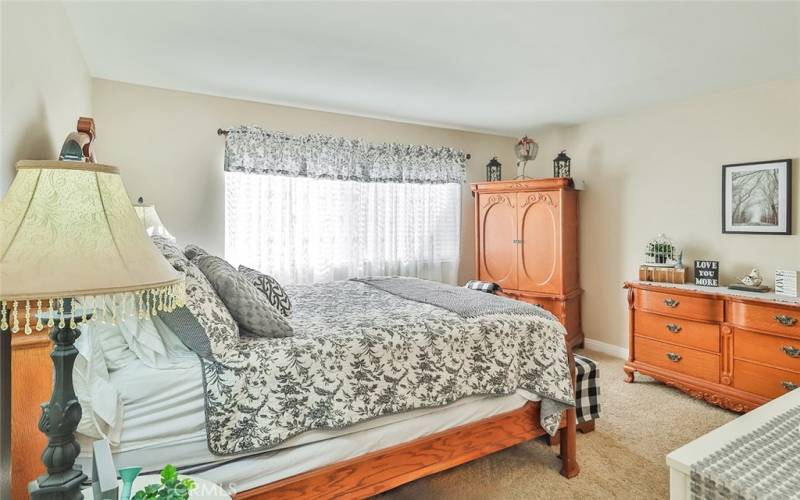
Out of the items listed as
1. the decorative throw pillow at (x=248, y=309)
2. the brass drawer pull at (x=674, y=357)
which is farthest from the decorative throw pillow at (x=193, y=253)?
the brass drawer pull at (x=674, y=357)

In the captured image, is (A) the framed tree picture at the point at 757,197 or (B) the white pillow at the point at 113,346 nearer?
(B) the white pillow at the point at 113,346

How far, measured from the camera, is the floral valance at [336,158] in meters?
3.55

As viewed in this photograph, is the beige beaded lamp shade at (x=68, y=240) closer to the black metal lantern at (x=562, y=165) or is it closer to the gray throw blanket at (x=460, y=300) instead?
the gray throw blanket at (x=460, y=300)

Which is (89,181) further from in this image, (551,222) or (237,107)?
(551,222)

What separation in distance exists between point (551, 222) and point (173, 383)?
3.66 meters

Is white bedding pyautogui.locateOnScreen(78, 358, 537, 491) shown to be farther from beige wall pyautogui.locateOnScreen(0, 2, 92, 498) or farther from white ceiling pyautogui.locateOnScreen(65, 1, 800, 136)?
white ceiling pyautogui.locateOnScreen(65, 1, 800, 136)

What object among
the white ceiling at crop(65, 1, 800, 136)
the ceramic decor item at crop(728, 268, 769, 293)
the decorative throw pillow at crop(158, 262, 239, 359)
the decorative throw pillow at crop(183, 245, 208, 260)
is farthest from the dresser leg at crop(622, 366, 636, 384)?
the decorative throw pillow at crop(183, 245, 208, 260)

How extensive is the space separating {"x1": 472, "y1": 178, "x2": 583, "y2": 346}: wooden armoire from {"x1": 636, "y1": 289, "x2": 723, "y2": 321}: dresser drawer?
0.80m

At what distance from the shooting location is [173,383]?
4.64 ft

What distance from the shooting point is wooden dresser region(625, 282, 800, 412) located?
8.75ft

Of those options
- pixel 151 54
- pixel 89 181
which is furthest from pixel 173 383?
pixel 151 54

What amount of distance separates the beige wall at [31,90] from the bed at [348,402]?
0.42 meters

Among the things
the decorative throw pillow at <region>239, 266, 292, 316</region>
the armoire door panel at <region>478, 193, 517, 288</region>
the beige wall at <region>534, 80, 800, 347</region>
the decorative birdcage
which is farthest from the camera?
the armoire door panel at <region>478, 193, 517, 288</region>

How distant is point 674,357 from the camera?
10.6 feet
